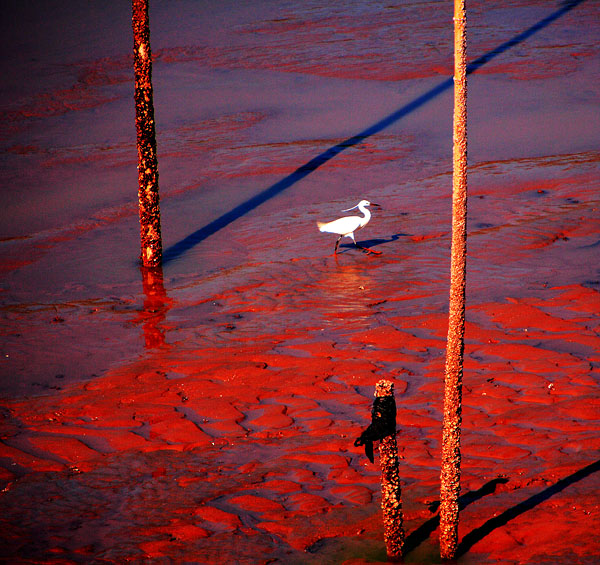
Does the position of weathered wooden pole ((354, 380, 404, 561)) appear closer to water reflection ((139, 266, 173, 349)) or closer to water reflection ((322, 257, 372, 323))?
water reflection ((322, 257, 372, 323))

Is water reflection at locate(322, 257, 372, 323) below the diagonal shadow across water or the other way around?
below

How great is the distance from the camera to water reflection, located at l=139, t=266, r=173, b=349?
887 centimetres

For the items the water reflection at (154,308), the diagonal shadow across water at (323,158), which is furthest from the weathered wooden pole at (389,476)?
the diagonal shadow across water at (323,158)

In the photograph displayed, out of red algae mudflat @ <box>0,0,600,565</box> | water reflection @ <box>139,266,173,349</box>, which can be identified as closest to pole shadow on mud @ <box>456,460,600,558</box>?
red algae mudflat @ <box>0,0,600,565</box>

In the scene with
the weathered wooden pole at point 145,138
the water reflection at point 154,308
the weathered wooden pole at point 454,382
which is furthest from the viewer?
the weathered wooden pole at point 145,138

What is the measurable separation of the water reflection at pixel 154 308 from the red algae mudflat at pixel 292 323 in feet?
0.13

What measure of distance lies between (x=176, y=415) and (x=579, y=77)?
700 inches

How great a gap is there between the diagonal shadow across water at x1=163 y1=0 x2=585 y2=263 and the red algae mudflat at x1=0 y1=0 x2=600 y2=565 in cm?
8

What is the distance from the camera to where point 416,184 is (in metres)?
14.6

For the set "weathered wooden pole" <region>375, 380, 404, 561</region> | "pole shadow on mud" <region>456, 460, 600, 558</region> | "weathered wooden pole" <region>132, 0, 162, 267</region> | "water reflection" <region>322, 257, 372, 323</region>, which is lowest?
"pole shadow on mud" <region>456, 460, 600, 558</region>

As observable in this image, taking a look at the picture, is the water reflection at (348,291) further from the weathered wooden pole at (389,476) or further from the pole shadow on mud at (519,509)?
the weathered wooden pole at (389,476)

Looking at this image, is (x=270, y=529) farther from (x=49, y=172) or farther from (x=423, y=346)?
(x=49, y=172)

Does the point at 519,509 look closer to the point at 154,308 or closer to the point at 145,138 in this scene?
the point at 154,308

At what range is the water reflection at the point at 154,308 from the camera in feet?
29.1
